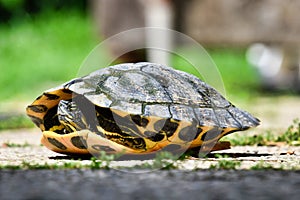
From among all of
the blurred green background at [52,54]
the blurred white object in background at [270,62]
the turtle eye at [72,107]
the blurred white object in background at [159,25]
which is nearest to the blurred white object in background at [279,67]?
the blurred white object in background at [270,62]

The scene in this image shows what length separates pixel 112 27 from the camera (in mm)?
13703

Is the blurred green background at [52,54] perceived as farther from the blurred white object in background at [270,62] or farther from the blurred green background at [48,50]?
the blurred white object in background at [270,62]

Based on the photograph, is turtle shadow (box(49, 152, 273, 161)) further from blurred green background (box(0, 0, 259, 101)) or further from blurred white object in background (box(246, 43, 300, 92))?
blurred white object in background (box(246, 43, 300, 92))

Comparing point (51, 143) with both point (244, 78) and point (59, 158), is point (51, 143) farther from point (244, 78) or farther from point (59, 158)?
point (244, 78)

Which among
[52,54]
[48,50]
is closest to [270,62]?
[52,54]

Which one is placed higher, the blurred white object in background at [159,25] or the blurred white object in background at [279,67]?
the blurred white object in background at [159,25]

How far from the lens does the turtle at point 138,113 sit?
498 centimetres

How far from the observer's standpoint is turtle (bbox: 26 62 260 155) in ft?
16.3

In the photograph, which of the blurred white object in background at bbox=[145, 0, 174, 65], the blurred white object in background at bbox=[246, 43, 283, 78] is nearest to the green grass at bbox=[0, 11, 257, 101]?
the blurred white object in background at bbox=[246, 43, 283, 78]

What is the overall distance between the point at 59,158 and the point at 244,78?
35.3 ft

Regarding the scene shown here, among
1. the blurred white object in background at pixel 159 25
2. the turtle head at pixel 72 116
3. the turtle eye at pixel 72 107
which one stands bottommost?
the turtle head at pixel 72 116

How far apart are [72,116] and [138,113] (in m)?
0.54

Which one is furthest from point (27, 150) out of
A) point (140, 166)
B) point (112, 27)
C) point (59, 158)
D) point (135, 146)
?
point (112, 27)

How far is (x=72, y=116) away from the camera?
5.23 meters
